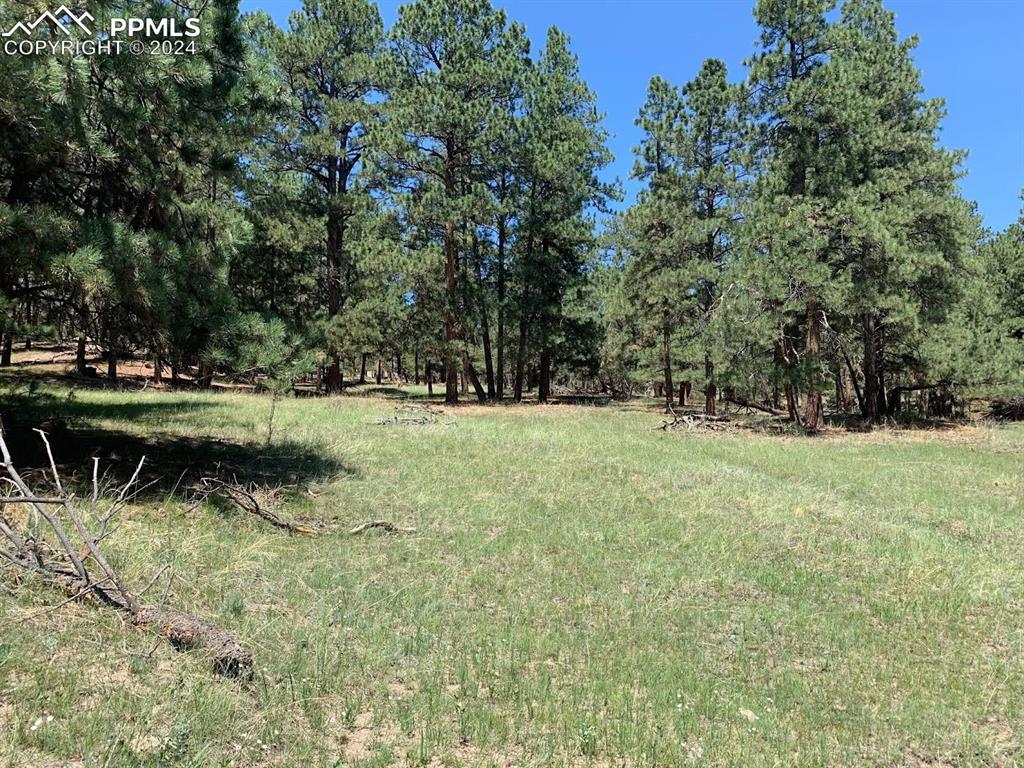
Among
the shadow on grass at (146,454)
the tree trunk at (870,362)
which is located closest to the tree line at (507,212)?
the tree trunk at (870,362)

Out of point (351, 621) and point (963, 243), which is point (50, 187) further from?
point (963, 243)

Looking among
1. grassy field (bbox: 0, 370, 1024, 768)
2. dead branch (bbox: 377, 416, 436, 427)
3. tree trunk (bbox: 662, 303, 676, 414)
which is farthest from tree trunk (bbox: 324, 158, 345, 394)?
grassy field (bbox: 0, 370, 1024, 768)

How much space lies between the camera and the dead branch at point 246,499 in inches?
255

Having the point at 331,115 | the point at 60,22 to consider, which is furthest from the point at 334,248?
the point at 60,22

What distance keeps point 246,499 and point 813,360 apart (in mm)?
16921

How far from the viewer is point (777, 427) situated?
64.2 feet

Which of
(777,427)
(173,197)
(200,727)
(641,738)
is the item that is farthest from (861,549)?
(777,427)

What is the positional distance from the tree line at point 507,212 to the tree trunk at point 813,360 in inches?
4.1

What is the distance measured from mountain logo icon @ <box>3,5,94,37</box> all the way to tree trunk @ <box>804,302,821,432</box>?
17.7m

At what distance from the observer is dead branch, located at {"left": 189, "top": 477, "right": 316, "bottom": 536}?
21.3ft

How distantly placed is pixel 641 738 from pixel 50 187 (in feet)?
27.6

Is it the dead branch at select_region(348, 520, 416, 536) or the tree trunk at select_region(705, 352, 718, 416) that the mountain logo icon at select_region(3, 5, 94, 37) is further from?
the tree trunk at select_region(705, 352, 718, 416)

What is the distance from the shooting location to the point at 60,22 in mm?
5559

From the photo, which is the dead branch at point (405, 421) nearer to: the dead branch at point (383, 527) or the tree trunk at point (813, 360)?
the dead branch at point (383, 527)
